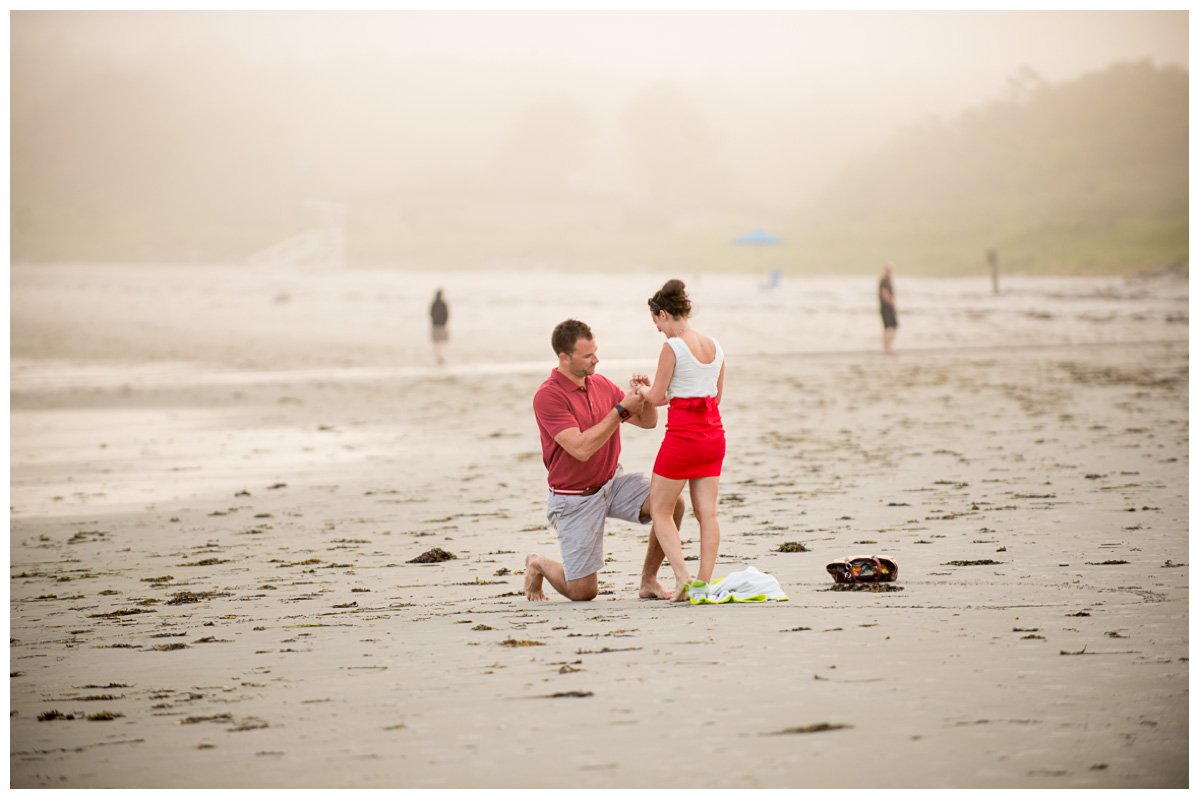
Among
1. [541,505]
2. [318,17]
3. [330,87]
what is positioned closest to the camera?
[541,505]

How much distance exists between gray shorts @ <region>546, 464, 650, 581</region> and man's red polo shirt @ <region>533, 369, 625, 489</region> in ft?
0.25

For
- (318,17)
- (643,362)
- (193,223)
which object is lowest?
(643,362)

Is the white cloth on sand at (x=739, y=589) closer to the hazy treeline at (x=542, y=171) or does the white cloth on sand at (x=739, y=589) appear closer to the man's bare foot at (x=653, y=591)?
the man's bare foot at (x=653, y=591)

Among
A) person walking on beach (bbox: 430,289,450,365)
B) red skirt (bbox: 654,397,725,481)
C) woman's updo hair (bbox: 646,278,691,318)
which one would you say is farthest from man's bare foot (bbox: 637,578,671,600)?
person walking on beach (bbox: 430,289,450,365)

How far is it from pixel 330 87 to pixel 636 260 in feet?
258

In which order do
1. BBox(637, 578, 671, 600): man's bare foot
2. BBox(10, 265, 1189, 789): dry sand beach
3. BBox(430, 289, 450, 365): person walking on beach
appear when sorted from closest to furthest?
BBox(10, 265, 1189, 789): dry sand beach < BBox(637, 578, 671, 600): man's bare foot < BBox(430, 289, 450, 365): person walking on beach

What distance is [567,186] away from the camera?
92.8 metres

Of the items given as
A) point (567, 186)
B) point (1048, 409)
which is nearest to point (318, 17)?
point (567, 186)

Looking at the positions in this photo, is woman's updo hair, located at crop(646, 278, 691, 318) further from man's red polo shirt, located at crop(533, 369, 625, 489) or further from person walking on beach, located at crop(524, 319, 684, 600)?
man's red polo shirt, located at crop(533, 369, 625, 489)

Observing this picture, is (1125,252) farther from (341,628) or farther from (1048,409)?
(341,628)

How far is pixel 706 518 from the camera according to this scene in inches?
215

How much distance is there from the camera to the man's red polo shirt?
5.62m

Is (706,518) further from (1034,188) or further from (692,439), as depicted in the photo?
(1034,188)

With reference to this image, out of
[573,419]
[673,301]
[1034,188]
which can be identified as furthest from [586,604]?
[1034,188]
